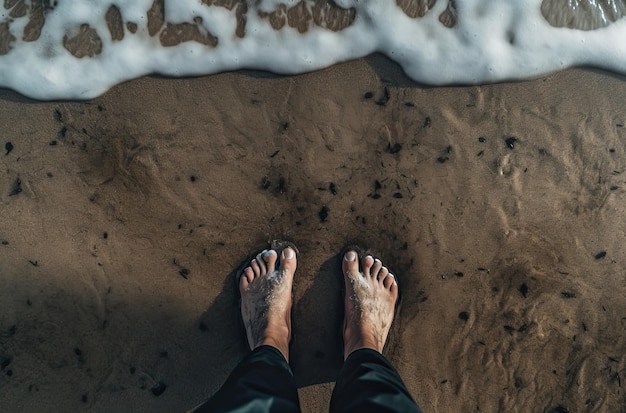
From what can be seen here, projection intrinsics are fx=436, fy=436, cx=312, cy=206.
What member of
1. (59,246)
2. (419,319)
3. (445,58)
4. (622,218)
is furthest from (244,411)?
(622,218)

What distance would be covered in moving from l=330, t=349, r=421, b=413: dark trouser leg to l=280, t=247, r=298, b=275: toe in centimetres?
59

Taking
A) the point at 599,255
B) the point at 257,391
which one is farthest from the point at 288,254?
the point at 599,255

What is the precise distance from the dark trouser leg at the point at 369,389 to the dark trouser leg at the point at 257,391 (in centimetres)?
22

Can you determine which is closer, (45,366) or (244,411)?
(244,411)

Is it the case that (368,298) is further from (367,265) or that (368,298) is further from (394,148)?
(394,148)

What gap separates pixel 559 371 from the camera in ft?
7.89

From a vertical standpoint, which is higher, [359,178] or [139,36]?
[139,36]

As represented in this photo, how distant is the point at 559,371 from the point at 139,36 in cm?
304

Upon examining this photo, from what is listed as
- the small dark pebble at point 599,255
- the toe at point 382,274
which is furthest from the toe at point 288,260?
the small dark pebble at point 599,255

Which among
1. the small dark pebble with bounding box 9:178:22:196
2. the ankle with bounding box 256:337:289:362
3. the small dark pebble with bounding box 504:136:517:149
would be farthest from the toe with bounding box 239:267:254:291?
the small dark pebble with bounding box 504:136:517:149

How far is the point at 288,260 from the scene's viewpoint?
2.44 metres

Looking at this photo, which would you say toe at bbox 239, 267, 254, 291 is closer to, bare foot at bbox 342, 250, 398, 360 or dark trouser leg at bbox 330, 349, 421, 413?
bare foot at bbox 342, 250, 398, 360

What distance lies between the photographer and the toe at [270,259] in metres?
2.46

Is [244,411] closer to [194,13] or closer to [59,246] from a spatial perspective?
[59,246]
